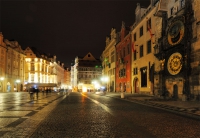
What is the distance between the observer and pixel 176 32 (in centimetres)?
2500

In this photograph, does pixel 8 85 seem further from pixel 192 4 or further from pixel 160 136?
pixel 160 136

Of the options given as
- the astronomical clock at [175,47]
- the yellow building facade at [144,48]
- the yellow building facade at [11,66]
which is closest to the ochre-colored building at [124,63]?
the yellow building facade at [144,48]

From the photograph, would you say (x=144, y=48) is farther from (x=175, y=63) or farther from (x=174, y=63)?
(x=175, y=63)

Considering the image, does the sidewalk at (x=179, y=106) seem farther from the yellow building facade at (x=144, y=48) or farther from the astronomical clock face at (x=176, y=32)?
the yellow building facade at (x=144, y=48)

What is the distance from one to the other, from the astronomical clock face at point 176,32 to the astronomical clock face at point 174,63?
4.76 feet

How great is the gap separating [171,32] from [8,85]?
5601 cm

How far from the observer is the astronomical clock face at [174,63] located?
79.9 ft

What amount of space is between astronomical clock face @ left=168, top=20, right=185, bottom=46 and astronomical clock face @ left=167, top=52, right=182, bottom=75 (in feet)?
4.76

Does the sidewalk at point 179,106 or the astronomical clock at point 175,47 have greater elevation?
the astronomical clock at point 175,47

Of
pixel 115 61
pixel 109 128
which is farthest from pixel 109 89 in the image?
pixel 109 128

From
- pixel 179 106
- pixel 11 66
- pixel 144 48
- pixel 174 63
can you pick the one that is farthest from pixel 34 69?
pixel 179 106

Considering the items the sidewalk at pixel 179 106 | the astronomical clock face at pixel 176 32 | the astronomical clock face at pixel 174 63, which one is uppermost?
the astronomical clock face at pixel 176 32

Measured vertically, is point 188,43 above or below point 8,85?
above

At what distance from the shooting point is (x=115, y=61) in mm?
60906
